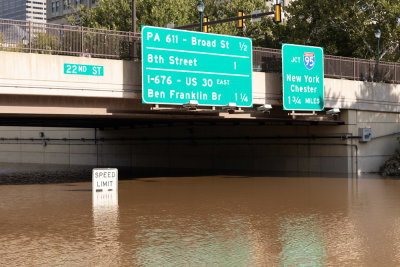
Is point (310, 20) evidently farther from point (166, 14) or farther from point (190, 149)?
point (190, 149)

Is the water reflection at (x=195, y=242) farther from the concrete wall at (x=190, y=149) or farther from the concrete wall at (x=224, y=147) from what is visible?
the concrete wall at (x=190, y=149)

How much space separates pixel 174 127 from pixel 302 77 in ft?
50.0

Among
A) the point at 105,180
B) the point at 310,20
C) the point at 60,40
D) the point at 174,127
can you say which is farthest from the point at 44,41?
the point at 310,20

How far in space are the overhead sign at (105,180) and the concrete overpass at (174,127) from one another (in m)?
A: 3.22

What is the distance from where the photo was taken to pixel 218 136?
131 ft

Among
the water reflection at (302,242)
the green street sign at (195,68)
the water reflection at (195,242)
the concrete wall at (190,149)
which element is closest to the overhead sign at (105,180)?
the green street sign at (195,68)

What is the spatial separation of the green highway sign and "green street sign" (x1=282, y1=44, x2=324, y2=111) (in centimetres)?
962

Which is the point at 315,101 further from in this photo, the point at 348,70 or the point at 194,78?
the point at 194,78

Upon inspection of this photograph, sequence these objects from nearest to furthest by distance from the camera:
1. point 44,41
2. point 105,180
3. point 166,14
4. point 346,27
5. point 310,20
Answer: point 105,180
point 44,41
point 346,27
point 310,20
point 166,14

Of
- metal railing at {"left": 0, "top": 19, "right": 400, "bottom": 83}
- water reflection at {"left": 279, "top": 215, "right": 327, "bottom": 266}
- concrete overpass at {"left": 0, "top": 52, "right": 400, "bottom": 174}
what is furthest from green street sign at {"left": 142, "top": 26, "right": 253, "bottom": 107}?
water reflection at {"left": 279, "top": 215, "right": 327, "bottom": 266}

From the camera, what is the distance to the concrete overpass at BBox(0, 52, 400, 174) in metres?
22.6

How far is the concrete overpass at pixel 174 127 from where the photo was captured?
22.6 m

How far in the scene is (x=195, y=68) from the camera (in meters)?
25.2

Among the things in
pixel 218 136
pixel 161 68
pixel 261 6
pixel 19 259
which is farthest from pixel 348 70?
pixel 261 6
